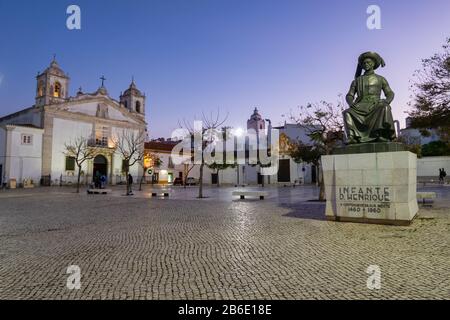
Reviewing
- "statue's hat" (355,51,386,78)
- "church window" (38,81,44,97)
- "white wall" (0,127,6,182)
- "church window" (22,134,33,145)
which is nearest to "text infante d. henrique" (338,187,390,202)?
"statue's hat" (355,51,386,78)

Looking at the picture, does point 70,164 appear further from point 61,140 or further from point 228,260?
point 228,260

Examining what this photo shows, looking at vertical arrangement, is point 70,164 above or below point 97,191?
above

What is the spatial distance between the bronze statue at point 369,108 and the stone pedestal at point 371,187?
0.60 meters

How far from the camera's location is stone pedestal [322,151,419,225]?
767 centimetres

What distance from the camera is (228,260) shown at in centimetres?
493

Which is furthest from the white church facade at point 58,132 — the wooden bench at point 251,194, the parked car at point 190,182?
the wooden bench at point 251,194

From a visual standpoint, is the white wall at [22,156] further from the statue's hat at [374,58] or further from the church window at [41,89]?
the statue's hat at [374,58]

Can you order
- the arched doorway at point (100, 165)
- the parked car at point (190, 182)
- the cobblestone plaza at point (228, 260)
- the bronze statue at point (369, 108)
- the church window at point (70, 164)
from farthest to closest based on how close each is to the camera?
1. the parked car at point (190, 182)
2. the arched doorway at point (100, 165)
3. the church window at point (70, 164)
4. the bronze statue at point (369, 108)
5. the cobblestone plaza at point (228, 260)

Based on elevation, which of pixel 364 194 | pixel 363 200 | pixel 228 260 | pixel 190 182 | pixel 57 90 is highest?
pixel 57 90

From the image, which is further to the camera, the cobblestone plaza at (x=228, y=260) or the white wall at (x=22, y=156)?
the white wall at (x=22, y=156)

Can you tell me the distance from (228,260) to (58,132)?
132 ft

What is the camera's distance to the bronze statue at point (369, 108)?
8.28m

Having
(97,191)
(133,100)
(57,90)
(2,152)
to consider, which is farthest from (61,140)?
(97,191)
